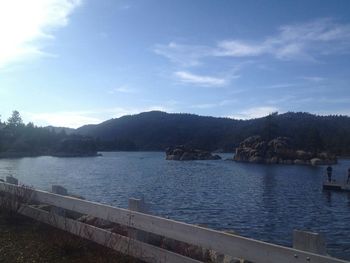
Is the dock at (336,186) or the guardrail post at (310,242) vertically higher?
the guardrail post at (310,242)

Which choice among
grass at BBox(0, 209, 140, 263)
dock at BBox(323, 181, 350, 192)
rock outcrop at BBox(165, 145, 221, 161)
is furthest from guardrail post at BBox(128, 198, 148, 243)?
rock outcrop at BBox(165, 145, 221, 161)

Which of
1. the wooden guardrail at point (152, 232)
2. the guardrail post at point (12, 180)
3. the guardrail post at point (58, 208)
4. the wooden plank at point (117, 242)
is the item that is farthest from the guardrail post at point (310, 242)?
the guardrail post at point (12, 180)

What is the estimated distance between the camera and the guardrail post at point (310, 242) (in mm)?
4969

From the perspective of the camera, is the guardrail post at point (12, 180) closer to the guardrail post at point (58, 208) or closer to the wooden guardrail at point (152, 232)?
the wooden guardrail at point (152, 232)

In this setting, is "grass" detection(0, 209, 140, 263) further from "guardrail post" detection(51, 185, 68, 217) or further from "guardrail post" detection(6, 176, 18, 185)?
"guardrail post" detection(6, 176, 18, 185)

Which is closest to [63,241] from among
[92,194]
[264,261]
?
[264,261]

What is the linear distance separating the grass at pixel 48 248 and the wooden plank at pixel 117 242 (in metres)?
0.10

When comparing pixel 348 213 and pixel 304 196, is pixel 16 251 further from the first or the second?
pixel 304 196

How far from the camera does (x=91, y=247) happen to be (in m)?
8.09

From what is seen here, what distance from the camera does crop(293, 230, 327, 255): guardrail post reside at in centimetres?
497

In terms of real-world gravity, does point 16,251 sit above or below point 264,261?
below

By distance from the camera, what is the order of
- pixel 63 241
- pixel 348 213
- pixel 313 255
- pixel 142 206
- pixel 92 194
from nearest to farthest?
pixel 313 255 < pixel 142 206 < pixel 63 241 < pixel 348 213 < pixel 92 194

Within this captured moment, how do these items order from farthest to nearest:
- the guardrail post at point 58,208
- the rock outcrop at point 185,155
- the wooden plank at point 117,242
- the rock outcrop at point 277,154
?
the rock outcrop at point 185,155 → the rock outcrop at point 277,154 → the guardrail post at point 58,208 → the wooden plank at point 117,242

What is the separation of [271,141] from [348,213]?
410ft
